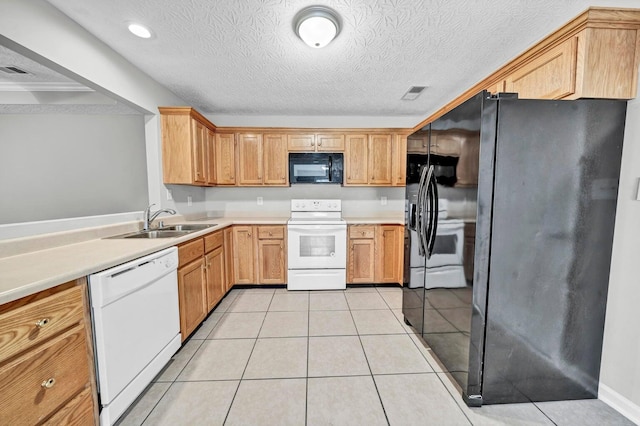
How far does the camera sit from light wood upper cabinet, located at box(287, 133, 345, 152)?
136 inches

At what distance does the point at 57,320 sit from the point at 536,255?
239cm

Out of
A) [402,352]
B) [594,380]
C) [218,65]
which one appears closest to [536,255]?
[594,380]

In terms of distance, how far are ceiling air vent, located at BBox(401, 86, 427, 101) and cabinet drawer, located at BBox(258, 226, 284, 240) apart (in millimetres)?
2260

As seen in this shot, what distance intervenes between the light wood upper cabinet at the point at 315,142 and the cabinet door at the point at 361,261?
1.39 meters

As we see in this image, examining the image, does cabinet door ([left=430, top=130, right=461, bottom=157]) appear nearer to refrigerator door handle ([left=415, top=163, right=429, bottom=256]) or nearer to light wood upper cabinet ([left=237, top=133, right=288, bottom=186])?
refrigerator door handle ([left=415, top=163, right=429, bottom=256])

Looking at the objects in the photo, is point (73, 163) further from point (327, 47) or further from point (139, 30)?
point (327, 47)

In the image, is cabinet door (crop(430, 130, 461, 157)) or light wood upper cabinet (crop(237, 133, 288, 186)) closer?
cabinet door (crop(430, 130, 461, 157))

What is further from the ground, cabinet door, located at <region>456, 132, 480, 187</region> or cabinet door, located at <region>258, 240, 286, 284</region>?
cabinet door, located at <region>456, 132, 480, 187</region>

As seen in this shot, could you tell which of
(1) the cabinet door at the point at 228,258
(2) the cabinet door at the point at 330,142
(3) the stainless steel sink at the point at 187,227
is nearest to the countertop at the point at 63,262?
(3) the stainless steel sink at the point at 187,227

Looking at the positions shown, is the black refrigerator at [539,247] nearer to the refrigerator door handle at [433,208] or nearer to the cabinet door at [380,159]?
the refrigerator door handle at [433,208]

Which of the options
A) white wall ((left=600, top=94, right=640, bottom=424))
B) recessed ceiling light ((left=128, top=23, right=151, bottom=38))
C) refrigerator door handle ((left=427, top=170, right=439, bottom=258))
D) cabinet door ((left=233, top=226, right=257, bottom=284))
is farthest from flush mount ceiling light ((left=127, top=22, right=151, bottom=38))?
white wall ((left=600, top=94, right=640, bottom=424))

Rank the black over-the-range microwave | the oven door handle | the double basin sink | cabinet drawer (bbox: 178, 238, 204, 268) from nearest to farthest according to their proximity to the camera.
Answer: cabinet drawer (bbox: 178, 238, 204, 268) < the double basin sink < the oven door handle < the black over-the-range microwave

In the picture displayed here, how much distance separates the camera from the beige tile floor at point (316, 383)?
137 cm

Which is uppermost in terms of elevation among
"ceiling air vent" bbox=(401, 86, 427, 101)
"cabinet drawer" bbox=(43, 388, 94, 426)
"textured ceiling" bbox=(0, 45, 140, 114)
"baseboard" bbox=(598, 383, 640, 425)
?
"ceiling air vent" bbox=(401, 86, 427, 101)
